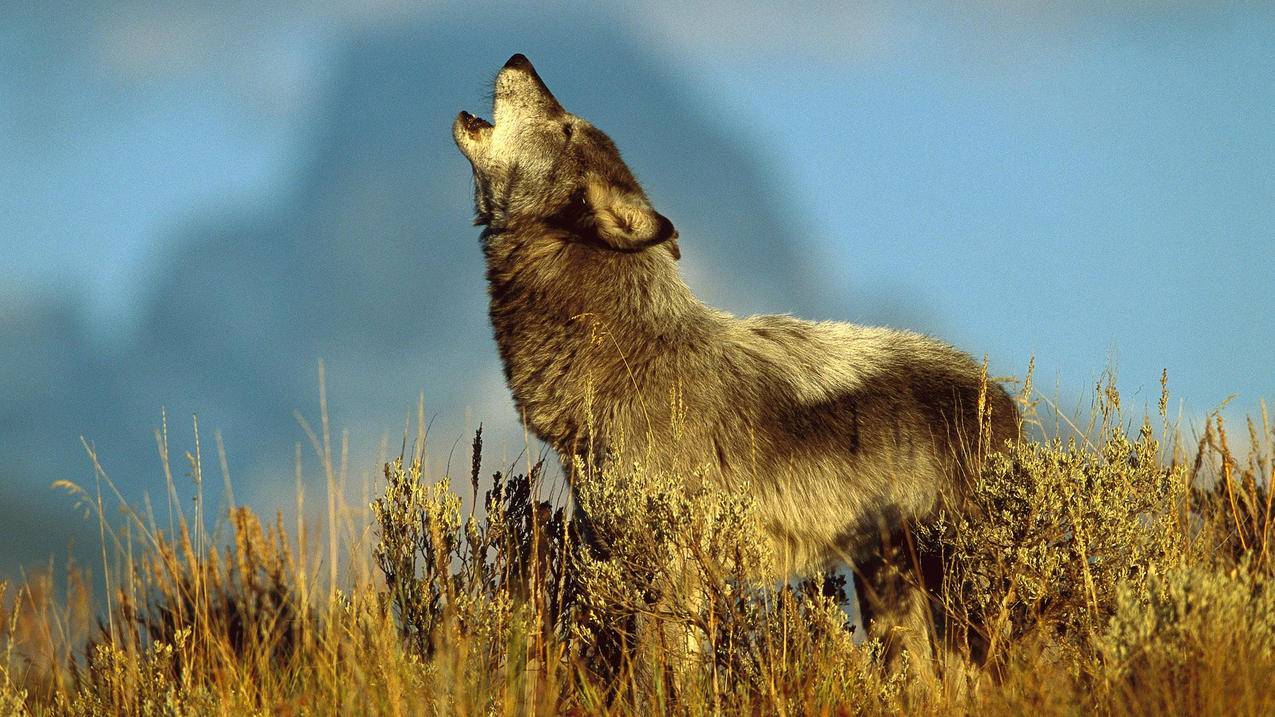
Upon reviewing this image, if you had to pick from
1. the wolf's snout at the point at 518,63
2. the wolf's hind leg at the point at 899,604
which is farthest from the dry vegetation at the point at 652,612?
the wolf's snout at the point at 518,63

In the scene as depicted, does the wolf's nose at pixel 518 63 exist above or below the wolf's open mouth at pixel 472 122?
above

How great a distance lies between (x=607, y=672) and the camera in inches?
201

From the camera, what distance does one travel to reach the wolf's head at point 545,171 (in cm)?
555

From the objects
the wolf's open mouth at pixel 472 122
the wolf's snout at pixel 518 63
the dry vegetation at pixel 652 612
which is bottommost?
the dry vegetation at pixel 652 612

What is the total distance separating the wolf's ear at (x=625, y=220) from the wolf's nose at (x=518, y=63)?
911mm

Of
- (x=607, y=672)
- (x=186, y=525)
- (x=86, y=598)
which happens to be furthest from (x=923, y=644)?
(x=86, y=598)

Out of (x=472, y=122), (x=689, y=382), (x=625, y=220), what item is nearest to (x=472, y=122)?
(x=472, y=122)

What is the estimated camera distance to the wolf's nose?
6.02 metres

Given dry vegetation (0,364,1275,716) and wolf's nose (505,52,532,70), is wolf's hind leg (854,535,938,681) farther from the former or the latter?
wolf's nose (505,52,532,70)

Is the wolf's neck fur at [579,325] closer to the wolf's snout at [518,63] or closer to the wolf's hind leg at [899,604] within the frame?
the wolf's snout at [518,63]

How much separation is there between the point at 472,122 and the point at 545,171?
521 millimetres

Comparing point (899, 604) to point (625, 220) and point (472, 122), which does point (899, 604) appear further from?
point (472, 122)

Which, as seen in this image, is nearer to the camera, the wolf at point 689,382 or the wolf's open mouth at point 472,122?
the wolf at point 689,382

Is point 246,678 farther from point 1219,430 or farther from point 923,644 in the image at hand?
point 1219,430
